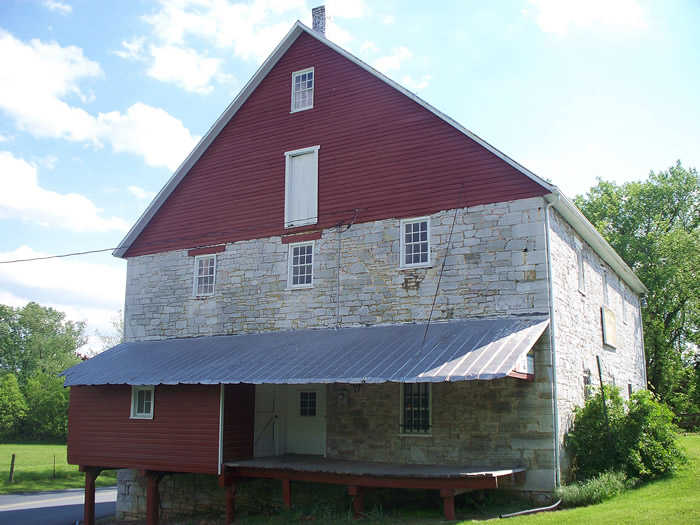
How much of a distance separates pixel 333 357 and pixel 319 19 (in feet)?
33.5

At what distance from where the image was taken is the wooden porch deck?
11297mm

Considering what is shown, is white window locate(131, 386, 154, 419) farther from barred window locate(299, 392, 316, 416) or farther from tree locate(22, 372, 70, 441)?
tree locate(22, 372, 70, 441)

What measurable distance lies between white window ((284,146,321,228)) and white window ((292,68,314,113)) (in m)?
1.32

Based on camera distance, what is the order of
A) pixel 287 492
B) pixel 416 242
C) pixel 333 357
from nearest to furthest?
pixel 333 357
pixel 287 492
pixel 416 242

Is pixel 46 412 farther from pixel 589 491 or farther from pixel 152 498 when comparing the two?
pixel 589 491

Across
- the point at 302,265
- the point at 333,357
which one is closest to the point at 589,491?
the point at 333,357

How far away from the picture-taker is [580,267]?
52.4 feet

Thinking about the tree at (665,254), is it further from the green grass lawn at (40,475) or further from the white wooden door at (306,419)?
the green grass lawn at (40,475)

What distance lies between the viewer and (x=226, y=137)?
18219mm

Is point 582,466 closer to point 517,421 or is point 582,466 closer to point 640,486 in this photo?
point 640,486

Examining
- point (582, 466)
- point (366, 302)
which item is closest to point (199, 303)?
point (366, 302)

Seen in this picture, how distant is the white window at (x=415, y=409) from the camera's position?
543 inches

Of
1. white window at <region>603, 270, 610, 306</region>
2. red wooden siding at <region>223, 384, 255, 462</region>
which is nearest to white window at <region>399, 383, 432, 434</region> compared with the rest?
red wooden siding at <region>223, 384, 255, 462</region>

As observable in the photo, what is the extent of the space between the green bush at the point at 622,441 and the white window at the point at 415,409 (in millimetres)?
2854
